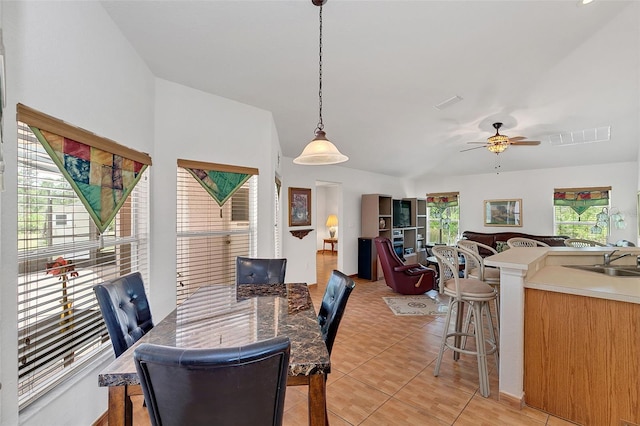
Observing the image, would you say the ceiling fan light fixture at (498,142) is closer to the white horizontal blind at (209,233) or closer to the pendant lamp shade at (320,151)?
the pendant lamp shade at (320,151)

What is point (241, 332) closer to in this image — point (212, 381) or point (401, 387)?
point (212, 381)

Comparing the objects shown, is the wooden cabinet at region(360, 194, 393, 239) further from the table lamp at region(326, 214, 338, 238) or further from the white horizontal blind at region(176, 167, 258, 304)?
the table lamp at region(326, 214, 338, 238)

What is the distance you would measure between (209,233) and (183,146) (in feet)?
3.08

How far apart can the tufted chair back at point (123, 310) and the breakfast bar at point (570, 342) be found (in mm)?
2432

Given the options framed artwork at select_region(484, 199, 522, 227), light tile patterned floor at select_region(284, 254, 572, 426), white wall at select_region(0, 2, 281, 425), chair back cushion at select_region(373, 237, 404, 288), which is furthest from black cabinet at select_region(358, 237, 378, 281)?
framed artwork at select_region(484, 199, 522, 227)

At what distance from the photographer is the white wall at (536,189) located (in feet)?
17.7

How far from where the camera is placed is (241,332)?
1.38m

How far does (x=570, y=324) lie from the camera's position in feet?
6.07

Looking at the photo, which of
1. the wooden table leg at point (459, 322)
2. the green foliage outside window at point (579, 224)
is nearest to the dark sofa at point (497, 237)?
the green foliage outside window at point (579, 224)

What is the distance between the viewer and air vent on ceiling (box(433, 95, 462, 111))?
3534 millimetres

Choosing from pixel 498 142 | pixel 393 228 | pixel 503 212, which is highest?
pixel 498 142

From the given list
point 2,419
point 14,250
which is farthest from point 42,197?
point 2,419

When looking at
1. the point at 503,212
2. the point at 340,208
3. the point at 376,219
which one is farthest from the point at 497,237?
the point at 340,208

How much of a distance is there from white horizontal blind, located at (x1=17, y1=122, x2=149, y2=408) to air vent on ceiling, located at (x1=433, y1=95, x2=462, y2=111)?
3.90m
